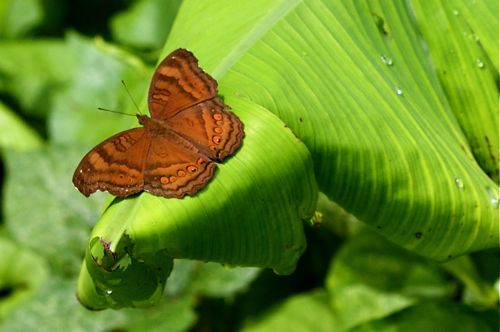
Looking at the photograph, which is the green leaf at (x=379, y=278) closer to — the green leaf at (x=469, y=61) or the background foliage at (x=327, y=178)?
the background foliage at (x=327, y=178)

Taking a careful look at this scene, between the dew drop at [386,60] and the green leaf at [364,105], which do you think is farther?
the dew drop at [386,60]

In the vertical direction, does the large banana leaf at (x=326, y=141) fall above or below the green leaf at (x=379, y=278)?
above

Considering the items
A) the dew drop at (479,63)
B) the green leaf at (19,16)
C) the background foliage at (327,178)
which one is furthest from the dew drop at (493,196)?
the green leaf at (19,16)

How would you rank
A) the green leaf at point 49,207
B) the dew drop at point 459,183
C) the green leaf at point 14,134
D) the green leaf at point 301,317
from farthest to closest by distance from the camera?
the green leaf at point 14,134 → the green leaf at point 49,207 → the green leaf at point 301,317 → the dew drop at point 459,183

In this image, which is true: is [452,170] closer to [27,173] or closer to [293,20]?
[293,20]

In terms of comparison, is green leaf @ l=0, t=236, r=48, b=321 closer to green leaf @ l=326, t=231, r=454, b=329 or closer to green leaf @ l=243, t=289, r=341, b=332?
green leaf @ l=243, t=289, r=341, b=332

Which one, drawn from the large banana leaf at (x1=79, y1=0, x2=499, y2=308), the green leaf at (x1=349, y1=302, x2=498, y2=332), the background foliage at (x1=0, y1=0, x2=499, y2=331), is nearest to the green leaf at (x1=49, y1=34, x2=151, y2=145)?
the background foliage at (x1=0, y1=0, x2=499, y2=331)

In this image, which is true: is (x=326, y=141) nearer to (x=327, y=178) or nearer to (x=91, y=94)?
(x=327, y=178)

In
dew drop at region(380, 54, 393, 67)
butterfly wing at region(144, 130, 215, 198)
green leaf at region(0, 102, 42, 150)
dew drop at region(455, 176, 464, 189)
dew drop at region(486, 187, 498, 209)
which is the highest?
dew drop at region(380, 54, 393, 67)

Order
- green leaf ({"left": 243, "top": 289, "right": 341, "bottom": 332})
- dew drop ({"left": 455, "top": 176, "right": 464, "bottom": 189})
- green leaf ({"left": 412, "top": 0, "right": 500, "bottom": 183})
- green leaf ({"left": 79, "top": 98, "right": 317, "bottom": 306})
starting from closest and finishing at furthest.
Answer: green leaf ({"left": 79, "top": 98, "right": 317, "bottom": 306})
dew drop ({"left": 455, "top": 176, "right": 464, "bottom": 189})
green leaf ({"left": 412, "top": 0, "right": 500, "bottom": 183})
green leaf ({"left": 243, "top": 289, "right": 341, "bottom": 332})

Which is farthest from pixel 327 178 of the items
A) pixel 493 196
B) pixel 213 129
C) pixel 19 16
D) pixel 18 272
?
pixel 19 16
